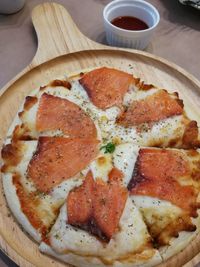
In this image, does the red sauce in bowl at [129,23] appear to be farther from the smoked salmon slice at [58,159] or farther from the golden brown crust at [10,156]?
the golden brown crust at [10,156]

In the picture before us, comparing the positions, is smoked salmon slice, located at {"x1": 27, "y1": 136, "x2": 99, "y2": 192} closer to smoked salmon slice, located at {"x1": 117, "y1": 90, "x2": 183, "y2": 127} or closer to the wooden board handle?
smoked salmon slice, located at {"x1": 117, "y1": 90, "x2": 183, "y2": 127}

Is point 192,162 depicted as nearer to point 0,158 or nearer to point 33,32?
point 0,158

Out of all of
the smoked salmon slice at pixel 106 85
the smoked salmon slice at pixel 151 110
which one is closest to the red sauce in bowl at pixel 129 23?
the smoked salmon slice at pixel 106 85

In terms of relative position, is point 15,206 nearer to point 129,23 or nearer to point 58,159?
point 58,159

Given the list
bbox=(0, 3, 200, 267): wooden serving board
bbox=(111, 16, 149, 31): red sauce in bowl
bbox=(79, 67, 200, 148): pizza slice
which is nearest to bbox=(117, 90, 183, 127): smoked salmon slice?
bbox=(79, 67, 200, 148): pizza slice

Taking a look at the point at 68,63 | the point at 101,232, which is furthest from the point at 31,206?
the point at 68,63

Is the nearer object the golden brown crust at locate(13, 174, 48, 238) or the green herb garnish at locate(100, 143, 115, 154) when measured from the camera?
A: the golden brown crust at locate(13, 174, 48, 238)
